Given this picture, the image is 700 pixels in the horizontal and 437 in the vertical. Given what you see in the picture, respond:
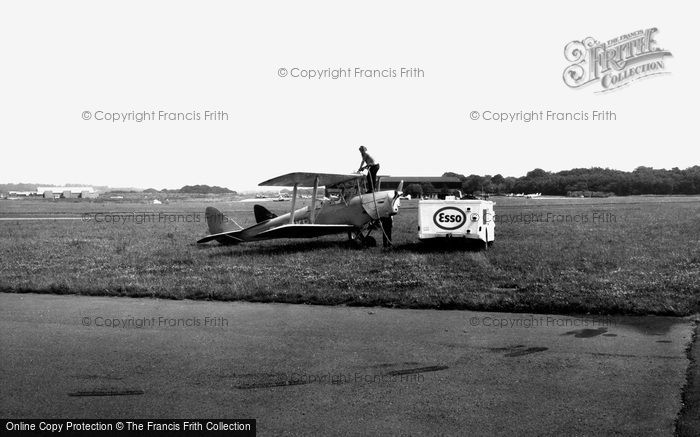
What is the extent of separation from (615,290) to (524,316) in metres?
2.47

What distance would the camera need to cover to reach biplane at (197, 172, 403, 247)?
58.9 feet

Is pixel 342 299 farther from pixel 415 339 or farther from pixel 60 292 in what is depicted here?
pixel 60 292

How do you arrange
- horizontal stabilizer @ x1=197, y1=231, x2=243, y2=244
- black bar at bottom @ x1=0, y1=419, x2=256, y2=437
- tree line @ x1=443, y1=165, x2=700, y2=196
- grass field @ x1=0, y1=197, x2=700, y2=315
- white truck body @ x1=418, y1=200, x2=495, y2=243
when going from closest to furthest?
1. black bar at bottom @ x1=0, y1=419, x2=256, y2=437
2. grass field @ x1=0, y1=197, x2=700, y2=315
3. white truck body @ x1=418, y1=200, x2=495, y2=243
4. horizontal stabilizer @ x1=197, y1=231, x2=243, y2=244
5. tree line @ x1=443, y1=165, x2=700, y2=196

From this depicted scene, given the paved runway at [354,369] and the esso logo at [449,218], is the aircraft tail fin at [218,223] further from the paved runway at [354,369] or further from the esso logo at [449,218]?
the paved runway at [354,369]

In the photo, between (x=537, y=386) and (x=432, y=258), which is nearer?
(x=537, y=386)

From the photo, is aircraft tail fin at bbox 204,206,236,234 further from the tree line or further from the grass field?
the tree line

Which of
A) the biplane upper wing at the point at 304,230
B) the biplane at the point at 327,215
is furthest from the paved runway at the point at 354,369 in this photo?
the biplane at the point at 327,215

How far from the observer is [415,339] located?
7418mm

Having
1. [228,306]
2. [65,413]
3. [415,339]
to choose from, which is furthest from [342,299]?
[65,413]

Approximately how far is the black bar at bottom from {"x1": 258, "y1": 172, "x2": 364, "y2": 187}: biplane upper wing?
39.8 ft

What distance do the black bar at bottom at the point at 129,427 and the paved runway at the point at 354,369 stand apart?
128 mm

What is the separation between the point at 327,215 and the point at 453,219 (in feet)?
15.4

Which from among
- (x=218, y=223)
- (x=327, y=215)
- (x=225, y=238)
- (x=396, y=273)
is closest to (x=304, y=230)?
(x=327, y=215)

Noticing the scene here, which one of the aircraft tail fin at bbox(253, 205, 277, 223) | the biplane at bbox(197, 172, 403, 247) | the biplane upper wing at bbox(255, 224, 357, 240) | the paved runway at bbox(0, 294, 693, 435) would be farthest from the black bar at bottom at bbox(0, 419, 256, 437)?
the aircraft tail fin at bbox(253, 205, 277, 223)
